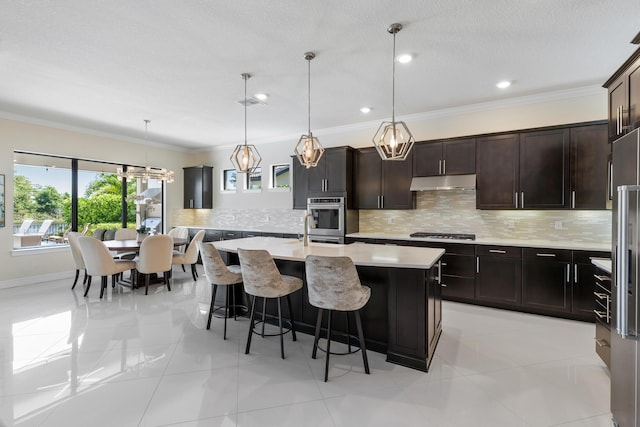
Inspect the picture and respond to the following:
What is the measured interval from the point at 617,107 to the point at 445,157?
2.24 meters

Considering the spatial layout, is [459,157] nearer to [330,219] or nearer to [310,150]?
[330,219]

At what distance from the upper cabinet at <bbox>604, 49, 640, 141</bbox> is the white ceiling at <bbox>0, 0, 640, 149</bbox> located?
0.55 metres

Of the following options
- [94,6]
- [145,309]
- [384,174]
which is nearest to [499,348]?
[384,174]

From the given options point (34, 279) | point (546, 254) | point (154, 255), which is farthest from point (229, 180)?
point (546, 254)

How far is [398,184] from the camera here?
4992 mm

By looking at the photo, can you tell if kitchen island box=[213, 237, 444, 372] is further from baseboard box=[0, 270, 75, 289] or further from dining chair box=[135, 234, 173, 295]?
baseboard box=[0, 270, 75, 289]

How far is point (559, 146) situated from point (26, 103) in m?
7.62

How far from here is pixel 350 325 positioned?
295cm

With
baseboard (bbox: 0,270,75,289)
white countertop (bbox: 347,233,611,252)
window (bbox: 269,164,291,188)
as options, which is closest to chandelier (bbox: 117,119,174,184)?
window (bbox: 269,164,291,188)

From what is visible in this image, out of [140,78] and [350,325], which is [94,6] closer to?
[140,78]

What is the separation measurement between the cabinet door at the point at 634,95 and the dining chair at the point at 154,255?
5.49 metres

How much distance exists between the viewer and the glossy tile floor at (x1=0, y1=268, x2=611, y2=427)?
1956mm

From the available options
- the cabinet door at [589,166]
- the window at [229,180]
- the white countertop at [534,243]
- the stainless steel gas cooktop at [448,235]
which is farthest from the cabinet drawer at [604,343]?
the window at [229,180]

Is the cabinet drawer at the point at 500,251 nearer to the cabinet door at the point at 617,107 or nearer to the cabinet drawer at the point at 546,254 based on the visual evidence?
the cabinet drawer at the point at 546,254
